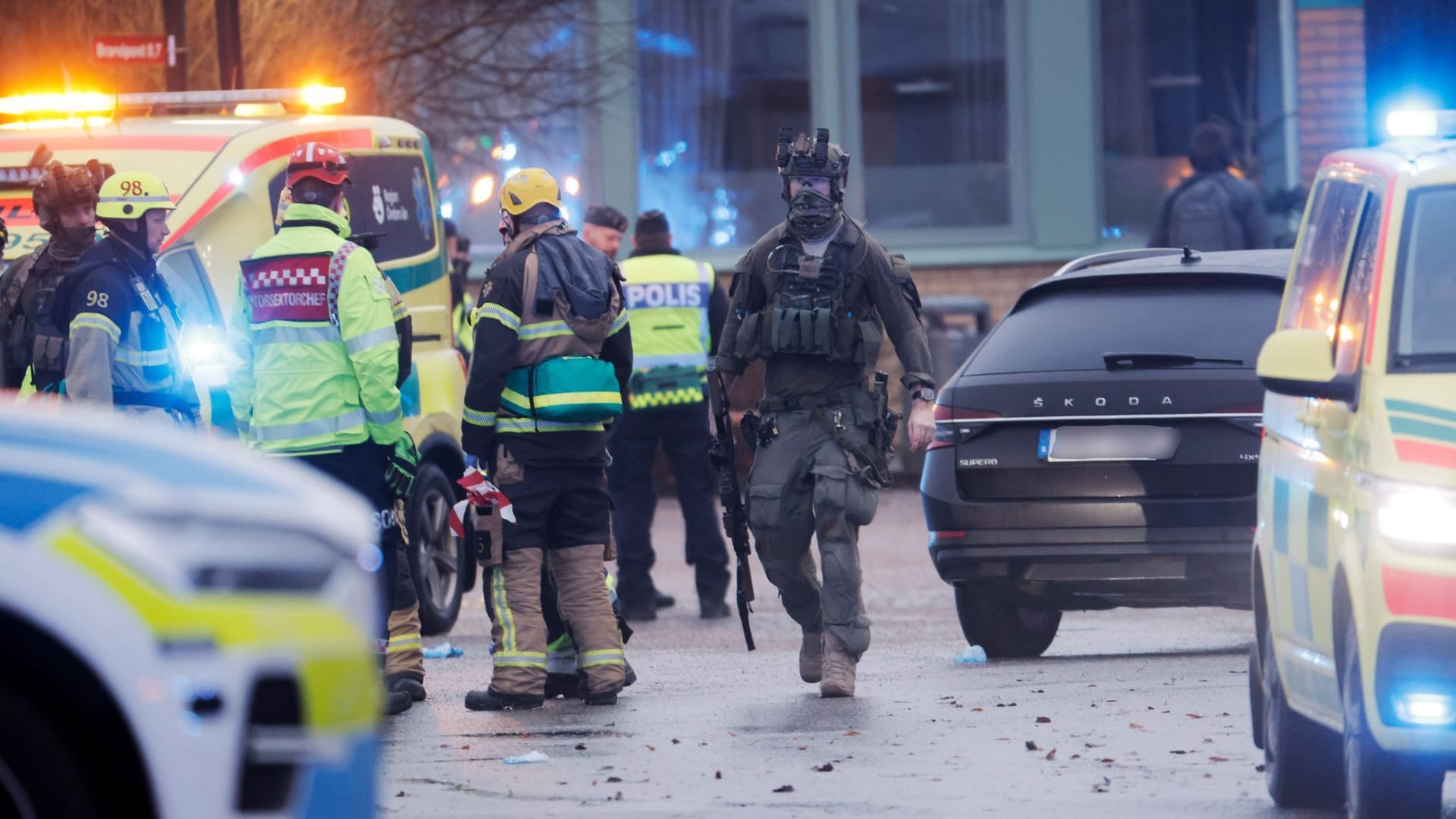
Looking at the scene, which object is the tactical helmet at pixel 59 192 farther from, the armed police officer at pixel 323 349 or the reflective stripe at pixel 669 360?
the reflective stripe at pixel 669 360

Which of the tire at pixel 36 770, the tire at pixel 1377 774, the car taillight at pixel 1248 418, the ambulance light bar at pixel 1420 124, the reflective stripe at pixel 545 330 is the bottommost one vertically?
the tire at pixel 1377 774

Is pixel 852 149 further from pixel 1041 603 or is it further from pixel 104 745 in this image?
pixel 104 745

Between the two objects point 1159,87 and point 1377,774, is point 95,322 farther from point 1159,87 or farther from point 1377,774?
point 1159,87

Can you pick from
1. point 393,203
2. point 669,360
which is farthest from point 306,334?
point 669,360

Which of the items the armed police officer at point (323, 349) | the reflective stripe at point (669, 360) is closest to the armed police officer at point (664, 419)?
the reflective stripe at point (669, 360)

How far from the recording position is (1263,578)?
6.73m

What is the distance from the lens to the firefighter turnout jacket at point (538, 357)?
8.70m

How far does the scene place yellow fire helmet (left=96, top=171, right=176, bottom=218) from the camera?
891cm

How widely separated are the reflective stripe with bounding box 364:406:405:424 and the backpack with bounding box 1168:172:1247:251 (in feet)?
22.3

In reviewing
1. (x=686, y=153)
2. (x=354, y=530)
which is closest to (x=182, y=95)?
(x=354, y=530)

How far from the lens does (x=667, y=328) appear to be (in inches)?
488

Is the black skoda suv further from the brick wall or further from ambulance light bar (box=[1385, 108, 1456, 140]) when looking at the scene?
the brick wall

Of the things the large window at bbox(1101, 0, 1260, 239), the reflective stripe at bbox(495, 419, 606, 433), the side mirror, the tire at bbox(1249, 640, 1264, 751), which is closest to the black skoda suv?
the reflective stripe at bbox(495, 419, 606, 433)

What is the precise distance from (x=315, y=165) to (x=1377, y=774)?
443cm
